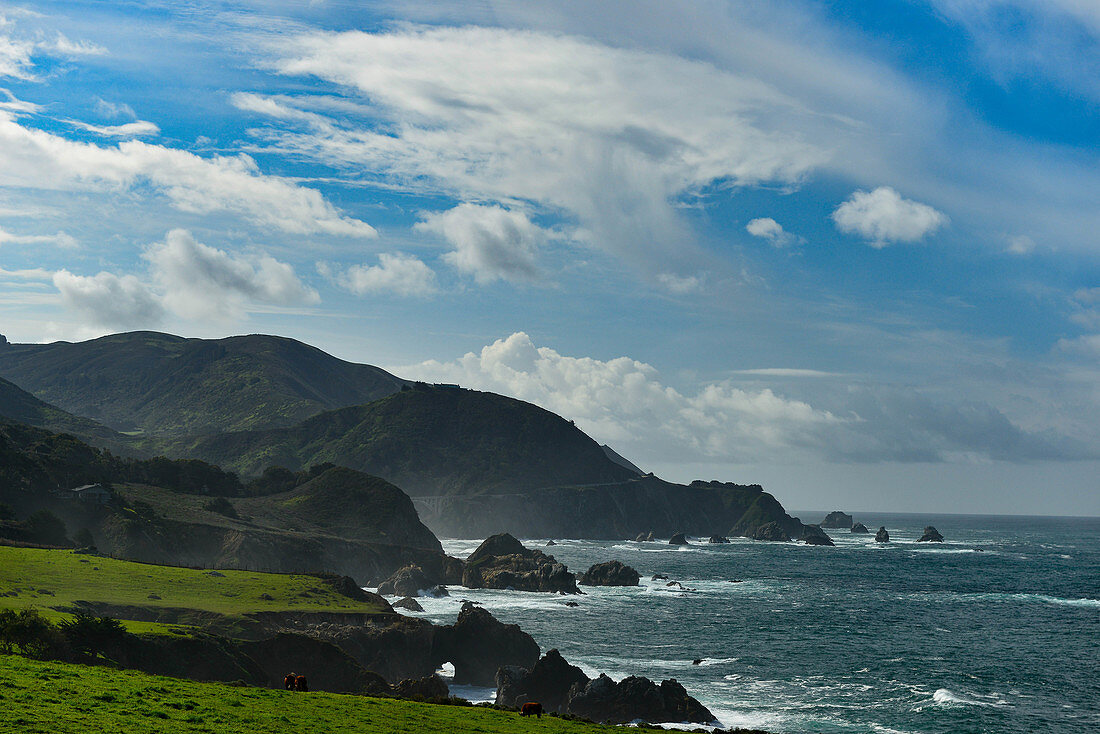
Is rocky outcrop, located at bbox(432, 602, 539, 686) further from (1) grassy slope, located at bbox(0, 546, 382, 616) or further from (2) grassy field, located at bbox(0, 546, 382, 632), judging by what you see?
(2) grassy field, located at bbox(0, 546, 382, 632)

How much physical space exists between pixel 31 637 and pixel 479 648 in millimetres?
37767

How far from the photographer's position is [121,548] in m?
113

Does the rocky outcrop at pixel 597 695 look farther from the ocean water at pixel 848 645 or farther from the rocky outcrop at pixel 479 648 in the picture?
the rocky outcrop at pixel 479 648

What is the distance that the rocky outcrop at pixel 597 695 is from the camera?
5506 cm

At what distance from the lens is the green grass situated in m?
26.2

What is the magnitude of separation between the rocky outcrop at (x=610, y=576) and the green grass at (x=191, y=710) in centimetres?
11073

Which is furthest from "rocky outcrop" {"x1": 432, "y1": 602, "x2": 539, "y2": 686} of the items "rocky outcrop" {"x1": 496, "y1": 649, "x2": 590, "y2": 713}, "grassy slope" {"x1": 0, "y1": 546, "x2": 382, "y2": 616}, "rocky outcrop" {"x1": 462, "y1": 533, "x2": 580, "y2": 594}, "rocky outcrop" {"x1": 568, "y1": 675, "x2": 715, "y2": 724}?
"rocky outcrop" {"x1": 462, "y1": 533, "x2": 580, "y2": 594}

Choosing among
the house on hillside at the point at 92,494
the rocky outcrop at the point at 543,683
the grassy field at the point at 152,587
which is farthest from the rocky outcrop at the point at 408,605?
the house on hillside at the point at 92,494

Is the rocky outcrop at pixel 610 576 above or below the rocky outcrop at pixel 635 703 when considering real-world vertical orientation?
below

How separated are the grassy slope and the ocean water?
2010 centimetres

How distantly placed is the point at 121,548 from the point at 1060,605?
147 metres

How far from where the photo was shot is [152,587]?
3024 inches

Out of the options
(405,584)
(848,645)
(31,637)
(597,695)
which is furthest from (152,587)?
(848,645)

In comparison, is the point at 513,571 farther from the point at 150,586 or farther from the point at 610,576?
the point at 150,586
